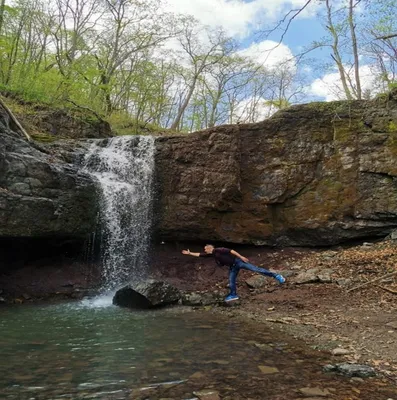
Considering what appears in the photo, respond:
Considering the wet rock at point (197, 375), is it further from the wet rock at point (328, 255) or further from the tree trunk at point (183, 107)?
the tree trunk at point (183, 107)

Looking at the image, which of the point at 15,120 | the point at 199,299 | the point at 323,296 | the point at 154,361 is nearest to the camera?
the point at 154,361

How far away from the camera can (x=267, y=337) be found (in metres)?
6.11

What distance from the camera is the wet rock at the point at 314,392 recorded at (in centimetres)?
379

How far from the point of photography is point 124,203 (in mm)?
11805

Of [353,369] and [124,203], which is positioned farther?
[124,203]

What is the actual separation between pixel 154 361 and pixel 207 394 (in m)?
1.25

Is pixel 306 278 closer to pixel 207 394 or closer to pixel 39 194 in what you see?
pixel 207 394

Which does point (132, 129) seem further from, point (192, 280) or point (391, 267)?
point (391, 267)

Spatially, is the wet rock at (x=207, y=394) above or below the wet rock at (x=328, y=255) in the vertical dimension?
below

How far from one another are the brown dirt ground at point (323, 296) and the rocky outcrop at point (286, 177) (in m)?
0.74

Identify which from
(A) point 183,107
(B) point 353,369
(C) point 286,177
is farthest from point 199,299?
(A) point 183,107

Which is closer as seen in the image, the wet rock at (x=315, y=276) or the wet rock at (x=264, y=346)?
the wet rock at (x=264, y=346)

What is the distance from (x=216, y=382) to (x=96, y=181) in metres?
8.26

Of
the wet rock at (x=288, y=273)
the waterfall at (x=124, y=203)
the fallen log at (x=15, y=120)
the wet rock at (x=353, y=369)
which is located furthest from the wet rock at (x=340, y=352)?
the fallen log at (x=15, y=120)
